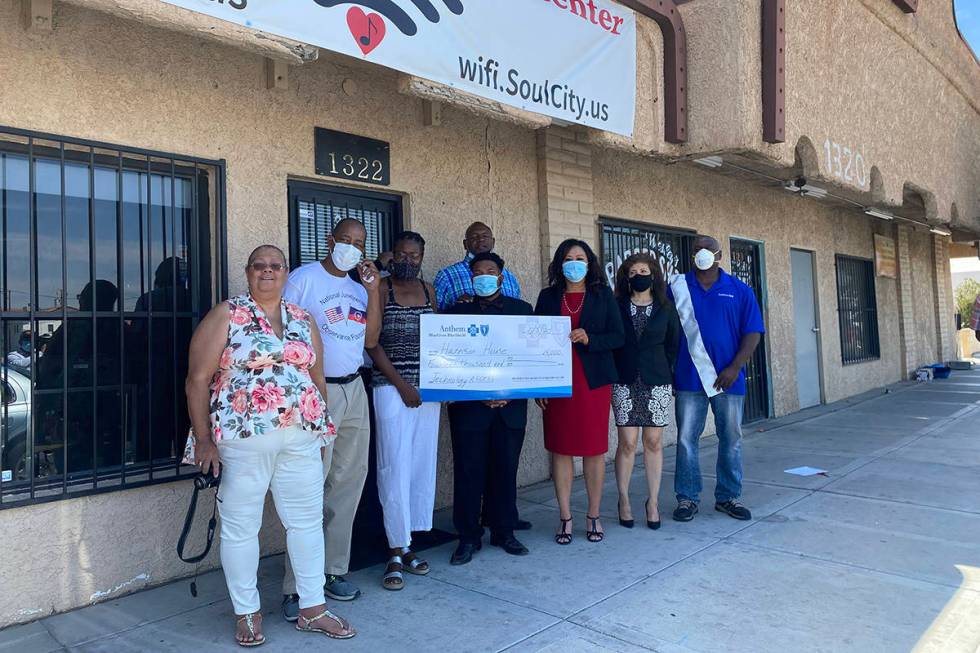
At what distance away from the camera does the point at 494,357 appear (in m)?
4.30

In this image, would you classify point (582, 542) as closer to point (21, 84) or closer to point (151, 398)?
point (151, 398)

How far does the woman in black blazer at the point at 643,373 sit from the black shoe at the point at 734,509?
0.60m

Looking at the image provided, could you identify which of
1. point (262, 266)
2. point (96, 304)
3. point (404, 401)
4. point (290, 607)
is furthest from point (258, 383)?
point (96, 304)

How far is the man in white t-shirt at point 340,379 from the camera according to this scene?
371cm

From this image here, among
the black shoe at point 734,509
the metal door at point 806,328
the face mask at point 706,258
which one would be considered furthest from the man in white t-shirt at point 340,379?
the metal door at point 806,328

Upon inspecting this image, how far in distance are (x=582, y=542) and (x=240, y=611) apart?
7.06ft

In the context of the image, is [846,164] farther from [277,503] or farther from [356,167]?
[277,503]

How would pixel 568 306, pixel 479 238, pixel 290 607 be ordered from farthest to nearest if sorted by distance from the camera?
pixel 479 238, pixel 568 306, pixel 290 607

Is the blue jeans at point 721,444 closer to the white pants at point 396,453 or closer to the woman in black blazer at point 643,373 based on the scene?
the woman in black blazer at point 643,373

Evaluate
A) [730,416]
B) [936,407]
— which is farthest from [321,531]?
[936,407]

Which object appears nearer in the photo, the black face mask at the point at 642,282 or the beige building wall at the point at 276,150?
the beige building wall at the point at 276,150

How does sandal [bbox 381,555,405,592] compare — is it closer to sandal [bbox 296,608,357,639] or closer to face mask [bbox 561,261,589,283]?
sandal [bbox 296,608,357,639]

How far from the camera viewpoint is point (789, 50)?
6.56 m

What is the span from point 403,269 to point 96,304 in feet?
5.35
